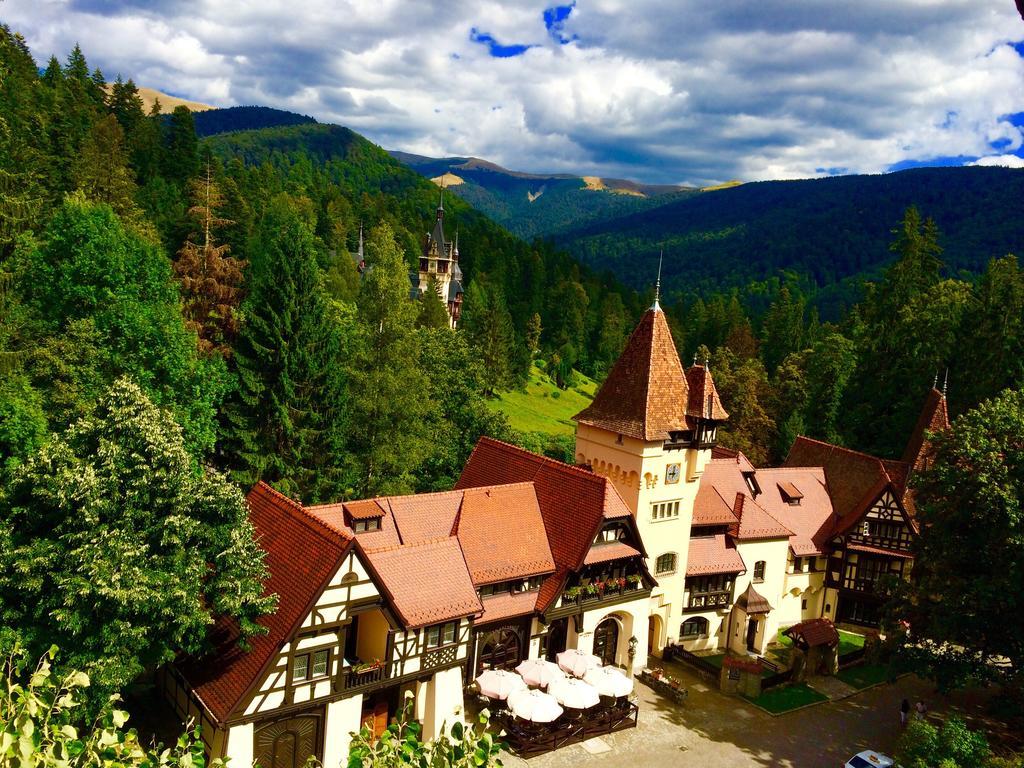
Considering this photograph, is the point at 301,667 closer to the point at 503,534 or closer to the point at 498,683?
the point at 498,683

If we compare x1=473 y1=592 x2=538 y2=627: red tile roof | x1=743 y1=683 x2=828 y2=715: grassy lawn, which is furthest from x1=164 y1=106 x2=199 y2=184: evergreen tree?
x1=743 y1=683 x2=828 y2=715: grassy lawn

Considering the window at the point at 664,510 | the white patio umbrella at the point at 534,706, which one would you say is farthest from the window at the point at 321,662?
the window at the point at 664,510

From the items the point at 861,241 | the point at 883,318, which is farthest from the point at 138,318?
the point at 861,241

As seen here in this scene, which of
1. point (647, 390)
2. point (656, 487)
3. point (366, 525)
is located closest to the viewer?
point (366, 525)

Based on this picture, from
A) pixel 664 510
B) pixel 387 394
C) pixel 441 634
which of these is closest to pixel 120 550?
pixel 441 634

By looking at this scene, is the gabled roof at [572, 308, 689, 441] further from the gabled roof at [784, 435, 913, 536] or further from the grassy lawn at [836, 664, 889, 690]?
the grassy lawn at [836, 664, 889, 690]

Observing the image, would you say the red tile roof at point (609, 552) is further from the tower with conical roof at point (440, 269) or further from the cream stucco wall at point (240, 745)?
the tower with conical roof at point (440, 269)
